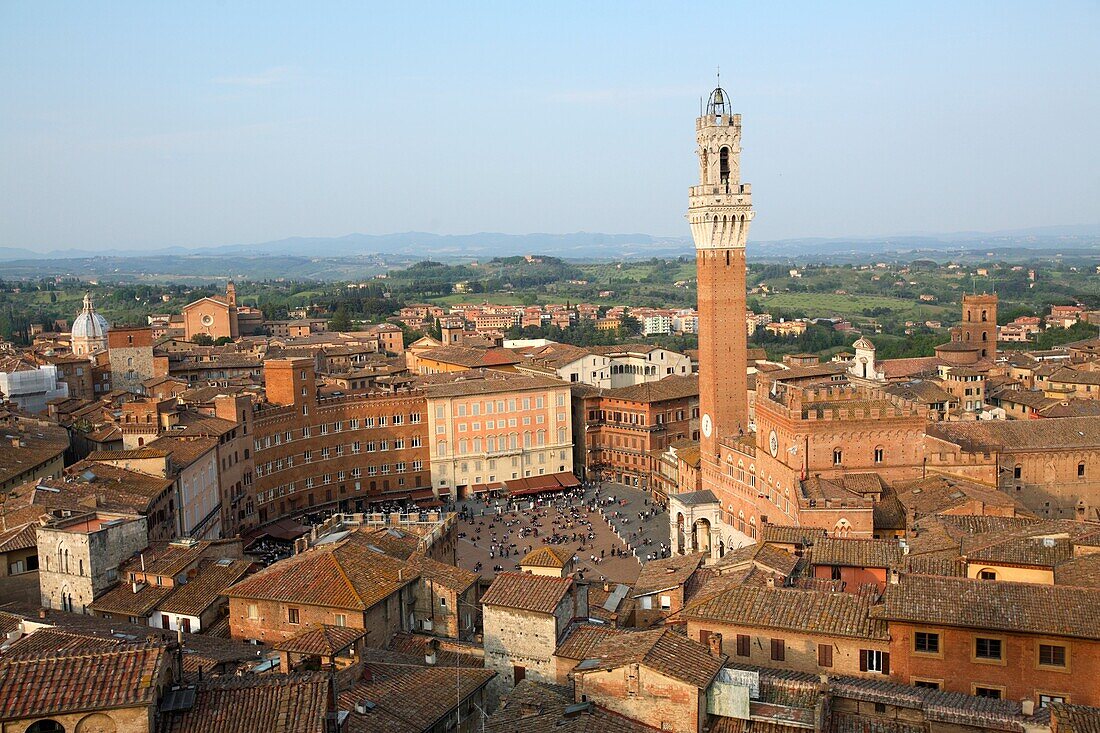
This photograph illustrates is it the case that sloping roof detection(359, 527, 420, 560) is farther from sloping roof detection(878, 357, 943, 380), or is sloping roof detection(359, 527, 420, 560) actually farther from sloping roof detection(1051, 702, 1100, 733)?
sloping roof detection(878, 357, 943, 380)

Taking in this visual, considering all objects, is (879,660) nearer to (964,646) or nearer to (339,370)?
(964,646)

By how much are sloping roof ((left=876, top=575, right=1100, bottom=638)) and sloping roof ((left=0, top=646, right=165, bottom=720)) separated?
46.2 ft

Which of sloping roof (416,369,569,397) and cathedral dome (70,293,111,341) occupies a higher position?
cathedral dome (70,293,111,341)

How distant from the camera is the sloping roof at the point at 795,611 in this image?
72.2 ft

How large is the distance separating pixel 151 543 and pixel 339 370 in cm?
5125

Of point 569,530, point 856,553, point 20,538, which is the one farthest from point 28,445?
point 856,553

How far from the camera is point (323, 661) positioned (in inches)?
858

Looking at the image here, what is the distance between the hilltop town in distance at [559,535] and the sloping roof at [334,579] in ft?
0.29

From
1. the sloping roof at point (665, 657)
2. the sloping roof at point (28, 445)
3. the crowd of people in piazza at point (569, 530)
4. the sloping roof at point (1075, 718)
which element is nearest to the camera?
the sloping roof at point (1075, 718)

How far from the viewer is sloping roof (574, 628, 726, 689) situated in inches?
722

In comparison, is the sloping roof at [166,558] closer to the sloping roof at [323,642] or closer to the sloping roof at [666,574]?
the sloping roof at [323,642]

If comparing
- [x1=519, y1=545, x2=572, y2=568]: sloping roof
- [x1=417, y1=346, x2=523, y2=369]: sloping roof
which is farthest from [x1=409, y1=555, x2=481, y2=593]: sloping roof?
[x1=417, y1=346, x2=523, y2=369]: sloping roof

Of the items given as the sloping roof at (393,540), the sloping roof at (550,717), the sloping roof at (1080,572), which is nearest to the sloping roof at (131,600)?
the sloping roof at (393,540)

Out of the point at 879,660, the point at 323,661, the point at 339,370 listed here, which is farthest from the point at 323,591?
the point at 339,370
